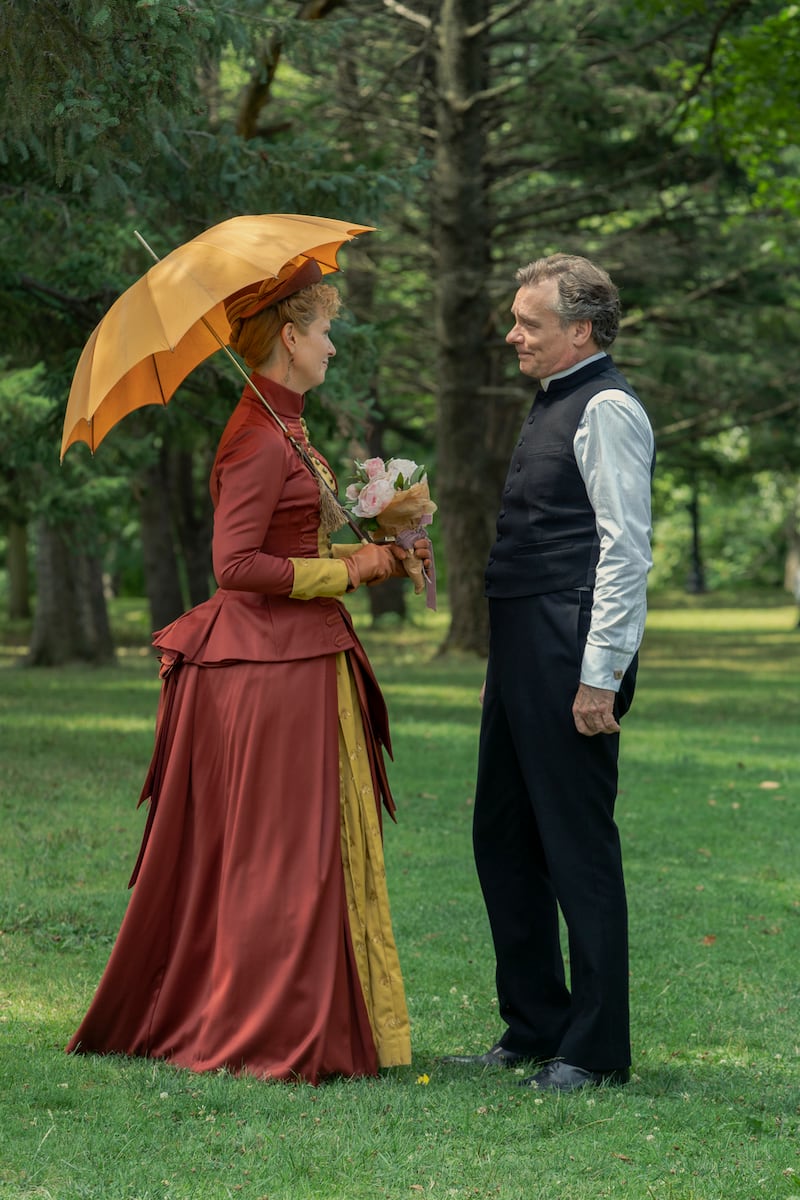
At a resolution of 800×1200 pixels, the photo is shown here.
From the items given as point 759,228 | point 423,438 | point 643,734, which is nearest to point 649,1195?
point 643,734

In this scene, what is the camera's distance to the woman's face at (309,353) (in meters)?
4.64

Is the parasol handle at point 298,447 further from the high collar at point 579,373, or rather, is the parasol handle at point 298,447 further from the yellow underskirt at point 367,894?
the high collar at point 579,373

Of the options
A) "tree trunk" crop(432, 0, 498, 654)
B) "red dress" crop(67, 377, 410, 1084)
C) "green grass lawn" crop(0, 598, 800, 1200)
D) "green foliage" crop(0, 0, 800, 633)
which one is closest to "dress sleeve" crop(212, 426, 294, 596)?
"red dress" crop(67, 377, 410, 1084)

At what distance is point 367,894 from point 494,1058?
698mm

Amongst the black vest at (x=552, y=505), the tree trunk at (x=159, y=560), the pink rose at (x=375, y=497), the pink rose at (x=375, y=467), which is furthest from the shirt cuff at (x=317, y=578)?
the tree trunk at (x=159, y=560)

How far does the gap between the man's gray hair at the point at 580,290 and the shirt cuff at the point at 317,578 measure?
969 millimetres

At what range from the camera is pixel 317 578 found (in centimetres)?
451

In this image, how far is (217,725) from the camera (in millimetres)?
4621

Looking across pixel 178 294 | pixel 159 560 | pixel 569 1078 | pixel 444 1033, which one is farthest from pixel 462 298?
pixel 569 1078

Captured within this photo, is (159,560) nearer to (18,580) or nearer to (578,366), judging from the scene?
(18,580)

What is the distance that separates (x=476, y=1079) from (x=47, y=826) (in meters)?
4.75

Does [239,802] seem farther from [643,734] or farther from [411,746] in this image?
[643,734]

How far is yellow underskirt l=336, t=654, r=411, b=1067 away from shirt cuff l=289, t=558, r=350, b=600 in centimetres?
29

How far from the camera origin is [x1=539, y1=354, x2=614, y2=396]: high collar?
14.8ft
